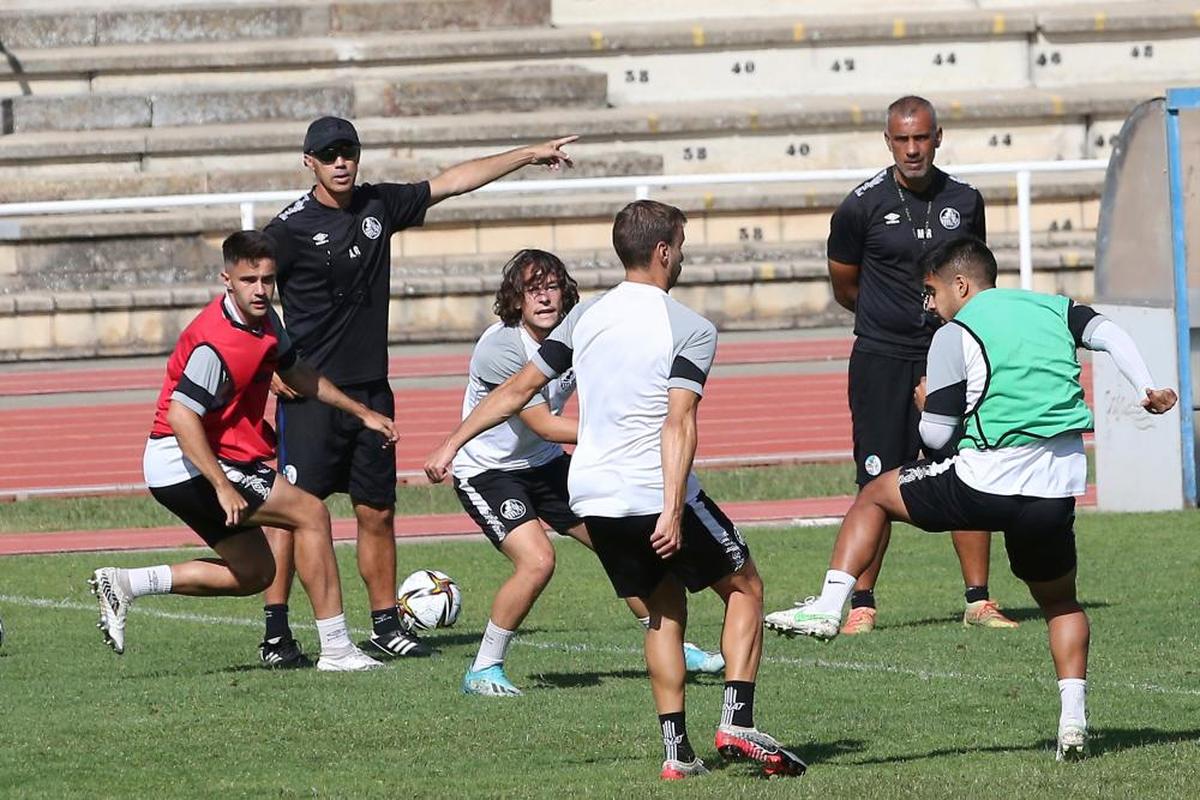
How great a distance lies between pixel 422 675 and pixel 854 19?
17.8 meters

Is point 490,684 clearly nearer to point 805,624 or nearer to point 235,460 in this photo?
point 235,460

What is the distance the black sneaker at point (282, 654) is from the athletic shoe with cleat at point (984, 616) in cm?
294

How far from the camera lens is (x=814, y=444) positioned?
16.8 metres

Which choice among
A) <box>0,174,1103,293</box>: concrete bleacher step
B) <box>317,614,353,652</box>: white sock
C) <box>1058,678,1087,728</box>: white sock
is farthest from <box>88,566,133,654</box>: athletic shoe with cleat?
<box>0,174,1103,293</box>: concrete bleacher step

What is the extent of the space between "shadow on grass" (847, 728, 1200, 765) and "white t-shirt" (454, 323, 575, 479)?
2.46 metres

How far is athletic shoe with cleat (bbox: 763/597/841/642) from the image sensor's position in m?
7.03

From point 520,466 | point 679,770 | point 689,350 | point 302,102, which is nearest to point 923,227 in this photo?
point 520,466

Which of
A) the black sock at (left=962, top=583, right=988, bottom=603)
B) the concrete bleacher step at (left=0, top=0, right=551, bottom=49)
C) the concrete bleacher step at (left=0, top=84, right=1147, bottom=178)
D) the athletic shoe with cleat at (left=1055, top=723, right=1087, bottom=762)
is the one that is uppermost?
the concrete bleacher step at (left=0, top=0, right=551, bottom=49)

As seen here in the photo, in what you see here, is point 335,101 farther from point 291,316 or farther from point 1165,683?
point 1165,683

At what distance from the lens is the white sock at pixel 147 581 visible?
8.97 metres

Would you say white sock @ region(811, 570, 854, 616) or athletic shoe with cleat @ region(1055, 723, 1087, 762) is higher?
white sock @ region(811, 570, 854, 616)

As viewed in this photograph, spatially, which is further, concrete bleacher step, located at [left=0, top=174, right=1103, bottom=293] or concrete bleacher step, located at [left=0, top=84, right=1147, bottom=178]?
concrete bleacher step, located at [left=0, top=84, right=1147, bottom=178]

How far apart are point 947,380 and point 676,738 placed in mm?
1400

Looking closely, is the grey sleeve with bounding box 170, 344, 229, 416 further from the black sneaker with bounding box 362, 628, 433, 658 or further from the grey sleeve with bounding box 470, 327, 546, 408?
the black sneaker with bounding box 362, 628, 433, 658
